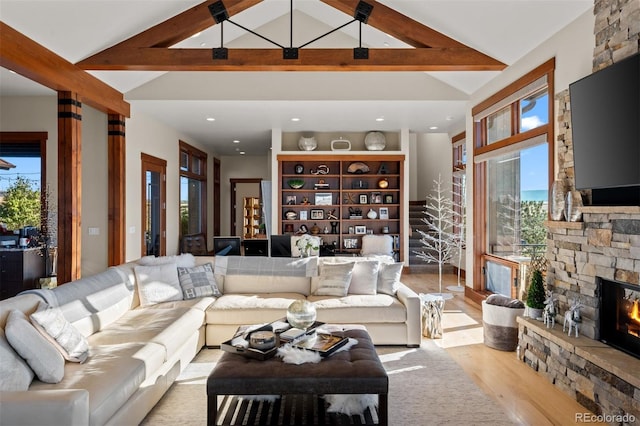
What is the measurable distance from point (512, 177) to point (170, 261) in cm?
427

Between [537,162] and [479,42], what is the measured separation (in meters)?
1.51

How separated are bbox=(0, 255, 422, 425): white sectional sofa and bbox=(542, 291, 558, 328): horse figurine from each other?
111cm

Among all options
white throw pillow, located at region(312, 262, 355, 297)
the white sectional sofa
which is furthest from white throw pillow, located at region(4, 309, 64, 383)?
white throw pillow, located at region(312, 262, 355, 297)

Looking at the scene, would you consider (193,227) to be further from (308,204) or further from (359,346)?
(359,346)

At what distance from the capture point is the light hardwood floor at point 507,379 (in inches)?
110

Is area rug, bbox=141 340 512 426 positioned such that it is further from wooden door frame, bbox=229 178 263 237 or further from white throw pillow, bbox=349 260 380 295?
wooden door frame, bbox=229 178 263 237

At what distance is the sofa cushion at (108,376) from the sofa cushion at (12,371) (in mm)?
73

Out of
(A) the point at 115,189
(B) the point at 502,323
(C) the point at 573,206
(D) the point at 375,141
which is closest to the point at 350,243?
(D) the point at 375,141

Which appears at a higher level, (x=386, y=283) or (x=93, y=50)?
(x=93, y=50)

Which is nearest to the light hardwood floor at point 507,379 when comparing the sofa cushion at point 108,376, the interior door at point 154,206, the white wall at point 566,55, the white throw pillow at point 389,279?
the white throw pillow at point 389,279

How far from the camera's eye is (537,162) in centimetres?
454

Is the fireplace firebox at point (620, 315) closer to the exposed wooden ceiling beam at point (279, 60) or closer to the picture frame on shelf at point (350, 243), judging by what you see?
the exposed wooden ceiling beam at point (279, 60)

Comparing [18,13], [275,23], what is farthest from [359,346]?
[275,23]

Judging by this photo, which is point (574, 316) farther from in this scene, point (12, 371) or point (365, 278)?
point (12, 371)
